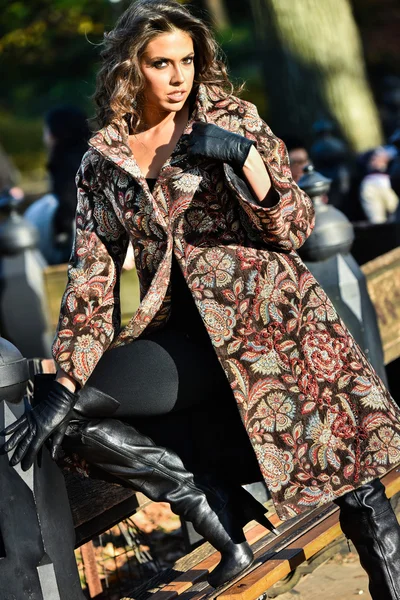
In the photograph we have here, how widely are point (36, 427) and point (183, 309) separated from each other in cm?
64

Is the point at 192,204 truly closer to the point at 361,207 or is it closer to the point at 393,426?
the point at 393,426

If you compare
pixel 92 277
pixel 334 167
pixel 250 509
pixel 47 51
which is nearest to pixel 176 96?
pixel 92 277

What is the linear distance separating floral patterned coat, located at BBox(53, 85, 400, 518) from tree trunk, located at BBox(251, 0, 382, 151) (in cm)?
977

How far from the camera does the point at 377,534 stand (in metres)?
3.50

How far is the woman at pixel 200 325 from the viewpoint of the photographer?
133 inches

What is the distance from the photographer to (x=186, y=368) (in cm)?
345

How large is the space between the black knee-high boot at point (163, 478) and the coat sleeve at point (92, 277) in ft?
0.80

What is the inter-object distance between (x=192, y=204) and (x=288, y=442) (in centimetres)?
82

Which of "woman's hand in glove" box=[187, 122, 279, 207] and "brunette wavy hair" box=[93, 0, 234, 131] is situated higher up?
"brunette wavy hair" box=[93, 0, 234, 131]

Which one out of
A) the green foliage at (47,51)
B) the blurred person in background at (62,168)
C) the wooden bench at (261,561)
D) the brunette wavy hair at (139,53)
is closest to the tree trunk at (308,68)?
the blurred person in background at (62,168)

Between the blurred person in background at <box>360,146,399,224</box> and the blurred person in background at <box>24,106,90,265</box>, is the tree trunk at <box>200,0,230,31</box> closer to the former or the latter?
the blurred person in background at <box>360,146,399,224</box>

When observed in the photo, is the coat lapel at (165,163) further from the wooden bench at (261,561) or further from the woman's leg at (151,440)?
the wooden bench at (261,561)

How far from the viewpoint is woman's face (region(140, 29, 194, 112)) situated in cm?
341

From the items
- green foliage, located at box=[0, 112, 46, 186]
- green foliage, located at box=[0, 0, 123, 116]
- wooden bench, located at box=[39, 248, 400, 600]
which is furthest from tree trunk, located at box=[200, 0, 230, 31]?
wooden bench, located at box=[39, 248, 400, 600]
